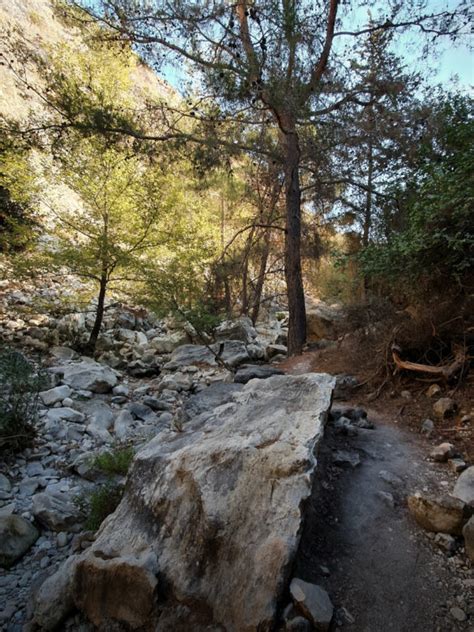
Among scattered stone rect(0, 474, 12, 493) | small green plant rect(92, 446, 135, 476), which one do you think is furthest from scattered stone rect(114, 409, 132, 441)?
scattered stone rect(0, 474, 12, 493)

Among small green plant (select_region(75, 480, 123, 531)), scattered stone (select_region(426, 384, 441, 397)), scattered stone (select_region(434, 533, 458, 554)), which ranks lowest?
small green plant (select_region(75, 480, 123, 531))

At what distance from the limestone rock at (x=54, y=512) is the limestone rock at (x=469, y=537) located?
261cm

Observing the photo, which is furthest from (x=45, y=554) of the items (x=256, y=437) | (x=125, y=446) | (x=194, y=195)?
(x=194, y=195)

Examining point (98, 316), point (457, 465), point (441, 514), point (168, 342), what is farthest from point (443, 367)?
point (98, 316)

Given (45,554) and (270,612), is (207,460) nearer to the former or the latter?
(270,612)

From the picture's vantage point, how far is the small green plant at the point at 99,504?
2.47 m

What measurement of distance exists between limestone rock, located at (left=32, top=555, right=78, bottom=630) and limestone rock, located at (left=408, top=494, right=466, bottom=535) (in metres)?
2.02

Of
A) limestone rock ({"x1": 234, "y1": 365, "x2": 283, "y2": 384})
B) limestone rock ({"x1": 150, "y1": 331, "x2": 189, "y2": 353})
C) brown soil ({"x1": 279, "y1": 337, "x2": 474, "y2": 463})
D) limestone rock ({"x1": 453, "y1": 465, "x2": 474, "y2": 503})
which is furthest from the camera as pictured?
limestone rock ({"x1": 150, "y1": 331, "x2": 189, "y2": 353})

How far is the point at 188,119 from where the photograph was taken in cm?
586

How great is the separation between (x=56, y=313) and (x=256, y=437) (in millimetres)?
7189

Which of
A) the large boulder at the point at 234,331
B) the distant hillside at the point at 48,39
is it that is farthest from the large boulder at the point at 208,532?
the large boulder at the point at 234,331

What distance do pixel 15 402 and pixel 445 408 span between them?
4.23m

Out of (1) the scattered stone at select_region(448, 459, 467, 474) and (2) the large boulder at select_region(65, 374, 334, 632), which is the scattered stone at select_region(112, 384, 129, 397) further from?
(1) the scattered stone at select_region(448, 459, 467, 474)

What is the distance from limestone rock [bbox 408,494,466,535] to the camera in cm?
177
